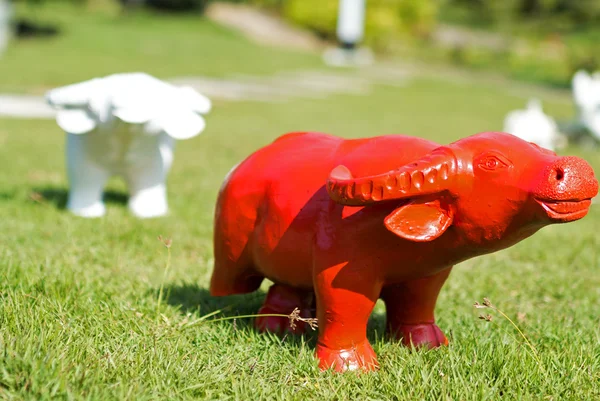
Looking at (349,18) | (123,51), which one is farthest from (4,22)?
(349,18)

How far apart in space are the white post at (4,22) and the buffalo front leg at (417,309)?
18.5 m

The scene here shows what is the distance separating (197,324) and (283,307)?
0.33 metres

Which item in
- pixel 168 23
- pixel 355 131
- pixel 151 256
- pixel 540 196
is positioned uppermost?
pixel 540 196

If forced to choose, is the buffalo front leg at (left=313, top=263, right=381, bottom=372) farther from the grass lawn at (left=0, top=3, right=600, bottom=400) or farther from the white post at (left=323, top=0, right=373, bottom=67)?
the white post at (left=323, top=0, right=373, bottom=67)

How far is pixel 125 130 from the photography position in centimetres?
430

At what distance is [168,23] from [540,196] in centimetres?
2818

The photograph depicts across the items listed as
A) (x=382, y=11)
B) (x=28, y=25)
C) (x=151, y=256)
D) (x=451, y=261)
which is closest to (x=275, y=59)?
(x=28, y=25)

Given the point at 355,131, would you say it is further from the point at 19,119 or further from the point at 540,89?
the point at 540,89

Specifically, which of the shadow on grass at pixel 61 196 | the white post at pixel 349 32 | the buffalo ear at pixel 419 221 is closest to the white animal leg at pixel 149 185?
the shadow on grass at pixel 61 196

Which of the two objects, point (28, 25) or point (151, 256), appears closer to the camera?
point (151, 256)

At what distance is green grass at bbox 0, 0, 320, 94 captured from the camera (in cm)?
1600

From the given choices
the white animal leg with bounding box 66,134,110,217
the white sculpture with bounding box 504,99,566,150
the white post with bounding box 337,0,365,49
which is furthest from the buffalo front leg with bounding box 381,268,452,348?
the white post with bounding box 337,0,365,49

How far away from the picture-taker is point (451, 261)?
Result: 2232 millimetres

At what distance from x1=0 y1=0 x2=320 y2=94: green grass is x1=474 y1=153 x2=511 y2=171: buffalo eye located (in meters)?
12.5
